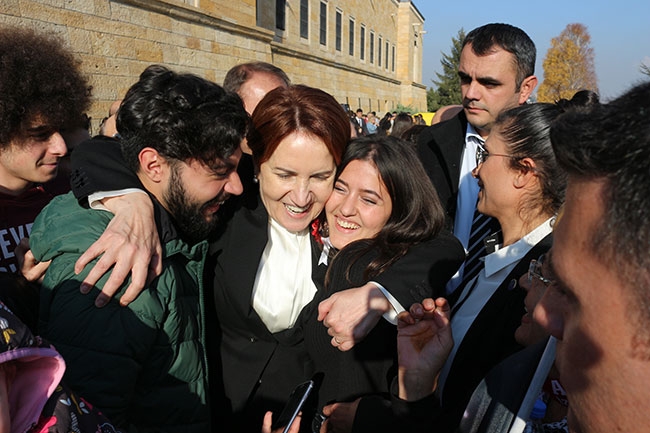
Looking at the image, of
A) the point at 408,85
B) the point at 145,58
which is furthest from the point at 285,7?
the point at 408,85

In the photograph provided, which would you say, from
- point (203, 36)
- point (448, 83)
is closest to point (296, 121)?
point (203, 36)

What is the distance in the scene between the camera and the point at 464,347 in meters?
1.66

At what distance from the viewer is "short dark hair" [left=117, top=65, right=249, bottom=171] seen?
1710mm

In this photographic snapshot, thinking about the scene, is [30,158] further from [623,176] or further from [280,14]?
[280,14]

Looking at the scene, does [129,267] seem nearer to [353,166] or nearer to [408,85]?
[353,166]

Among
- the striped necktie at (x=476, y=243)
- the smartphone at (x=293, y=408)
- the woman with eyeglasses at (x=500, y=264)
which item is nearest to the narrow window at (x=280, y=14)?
the striped necktie at (x=476, y=243)

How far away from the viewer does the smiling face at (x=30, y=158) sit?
6.90 feet

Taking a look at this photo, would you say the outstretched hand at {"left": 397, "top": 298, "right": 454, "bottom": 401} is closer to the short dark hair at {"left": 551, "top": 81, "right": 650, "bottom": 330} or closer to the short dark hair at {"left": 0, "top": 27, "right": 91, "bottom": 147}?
the short dark hair at {"left": 551, "top": 81, "right": 650, "bottom": 330}

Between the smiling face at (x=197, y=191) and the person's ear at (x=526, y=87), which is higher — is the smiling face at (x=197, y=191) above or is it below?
below

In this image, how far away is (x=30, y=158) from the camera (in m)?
2.13

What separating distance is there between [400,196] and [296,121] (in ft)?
2.14

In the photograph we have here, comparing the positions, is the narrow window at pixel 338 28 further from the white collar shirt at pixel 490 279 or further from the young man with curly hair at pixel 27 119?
the white collar shirt at pixel 490 279

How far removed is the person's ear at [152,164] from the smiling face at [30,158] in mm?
721

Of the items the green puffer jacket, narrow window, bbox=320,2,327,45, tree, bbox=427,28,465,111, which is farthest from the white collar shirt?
tree, bbox=427,28,465,111
